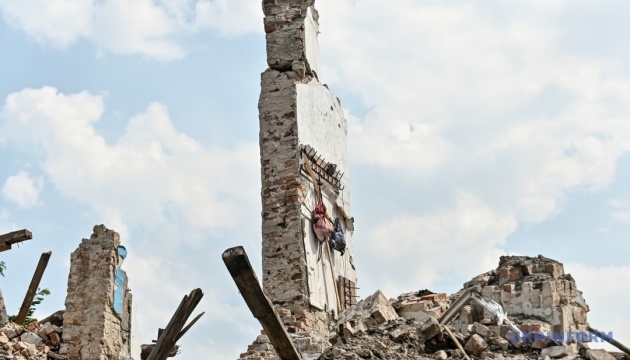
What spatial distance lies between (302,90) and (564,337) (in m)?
6.05

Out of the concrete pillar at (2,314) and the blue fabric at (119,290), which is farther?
the blue fabric at (119,290)

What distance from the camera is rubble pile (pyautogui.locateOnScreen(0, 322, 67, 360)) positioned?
38.4 ft

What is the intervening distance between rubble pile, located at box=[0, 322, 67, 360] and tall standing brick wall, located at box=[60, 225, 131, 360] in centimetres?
14

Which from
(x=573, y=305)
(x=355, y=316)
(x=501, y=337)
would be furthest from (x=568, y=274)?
(x=355, y=316)

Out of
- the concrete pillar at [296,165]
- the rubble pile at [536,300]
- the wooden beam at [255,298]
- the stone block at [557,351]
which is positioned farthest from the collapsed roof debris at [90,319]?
the stone block at [557,351]

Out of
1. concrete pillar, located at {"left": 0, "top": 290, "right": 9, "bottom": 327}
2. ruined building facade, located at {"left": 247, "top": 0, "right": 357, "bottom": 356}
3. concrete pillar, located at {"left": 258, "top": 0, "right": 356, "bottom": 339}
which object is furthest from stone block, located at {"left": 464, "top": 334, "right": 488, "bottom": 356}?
concrete pillar, located at {"left": 0, "top": 290, "right": 9, "bottom": 327}

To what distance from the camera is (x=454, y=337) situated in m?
8.05

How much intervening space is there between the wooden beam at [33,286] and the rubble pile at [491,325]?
5239 mm

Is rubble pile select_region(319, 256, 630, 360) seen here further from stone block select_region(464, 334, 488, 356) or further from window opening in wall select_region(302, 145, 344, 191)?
window opening in wall select_region(302, 145, 344, 191)

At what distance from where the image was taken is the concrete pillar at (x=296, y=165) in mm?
12305

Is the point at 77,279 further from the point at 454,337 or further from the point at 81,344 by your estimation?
the point at 454,337

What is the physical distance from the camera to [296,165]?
1276cm

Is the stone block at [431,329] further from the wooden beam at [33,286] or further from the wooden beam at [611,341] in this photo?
the wooden beam at [33,286]

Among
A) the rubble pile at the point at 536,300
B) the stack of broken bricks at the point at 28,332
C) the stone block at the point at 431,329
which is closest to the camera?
the stone block at the point at 431,329
